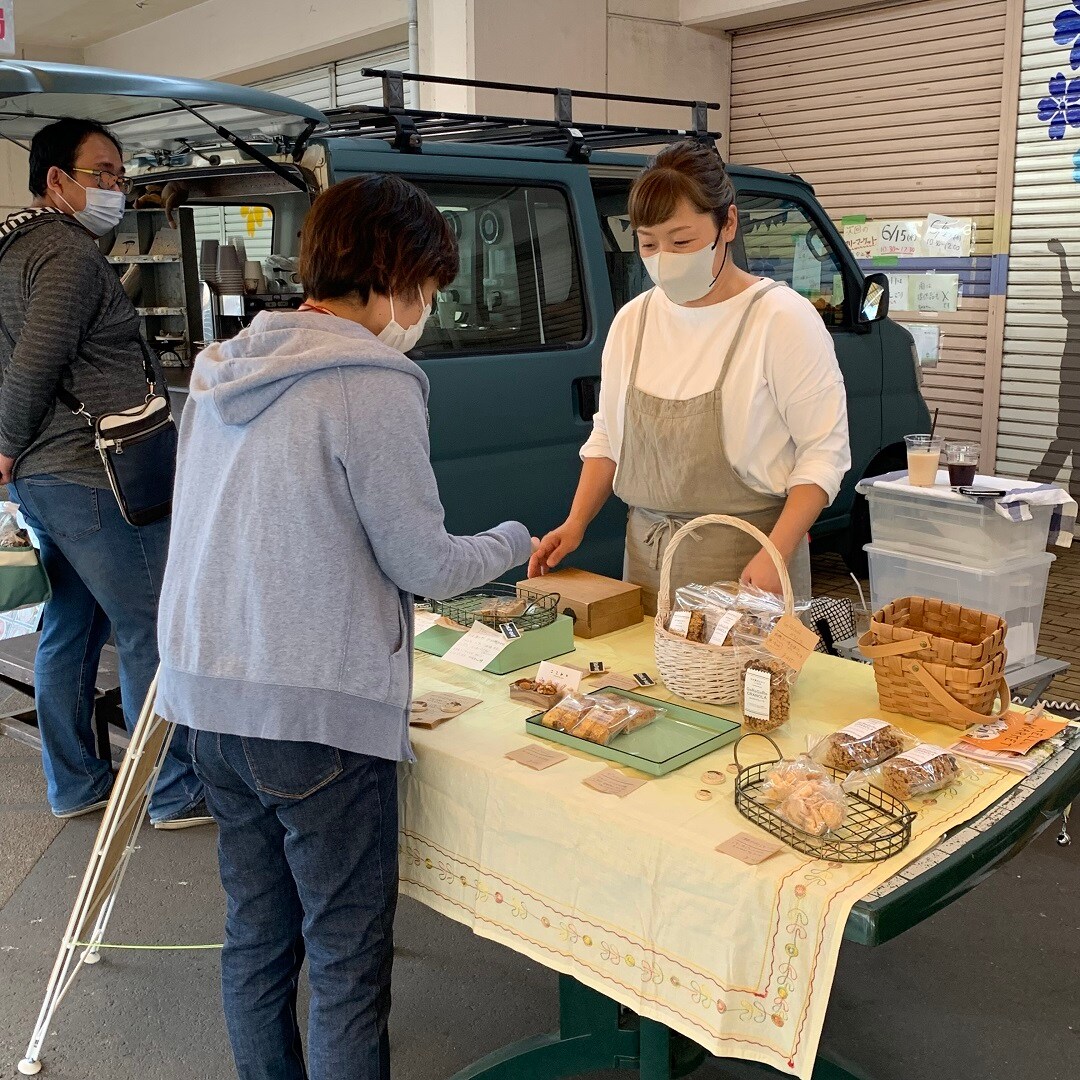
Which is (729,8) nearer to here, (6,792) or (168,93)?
(168,93)

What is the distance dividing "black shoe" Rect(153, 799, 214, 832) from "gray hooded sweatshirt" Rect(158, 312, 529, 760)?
200 centimetres

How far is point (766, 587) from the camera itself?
2.43 metres

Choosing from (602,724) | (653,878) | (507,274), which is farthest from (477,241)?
(653,878)

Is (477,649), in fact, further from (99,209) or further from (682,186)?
(99,209)

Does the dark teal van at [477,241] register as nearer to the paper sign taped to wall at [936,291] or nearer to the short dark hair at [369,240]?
the short dark hair at [369,240]

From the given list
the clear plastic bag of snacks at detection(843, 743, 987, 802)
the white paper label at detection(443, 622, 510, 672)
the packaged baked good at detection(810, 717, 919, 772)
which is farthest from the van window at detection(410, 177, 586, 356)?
the clear plastic bag of snacks at detection(843, 743, 987, 802)

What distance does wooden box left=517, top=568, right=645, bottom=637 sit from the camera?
103 inches

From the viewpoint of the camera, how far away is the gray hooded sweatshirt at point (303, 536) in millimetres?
1734

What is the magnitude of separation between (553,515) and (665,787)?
105 inches

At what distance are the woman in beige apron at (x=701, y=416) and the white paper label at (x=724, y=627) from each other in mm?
260

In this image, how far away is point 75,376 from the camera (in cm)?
325

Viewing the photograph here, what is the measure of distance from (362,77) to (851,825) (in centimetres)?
801

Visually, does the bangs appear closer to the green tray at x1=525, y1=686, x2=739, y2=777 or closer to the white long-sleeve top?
the white long-sleeve top

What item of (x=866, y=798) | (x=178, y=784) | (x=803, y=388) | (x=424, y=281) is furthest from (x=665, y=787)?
(x=178, y=784)
